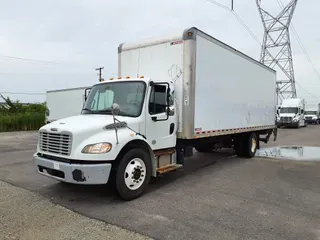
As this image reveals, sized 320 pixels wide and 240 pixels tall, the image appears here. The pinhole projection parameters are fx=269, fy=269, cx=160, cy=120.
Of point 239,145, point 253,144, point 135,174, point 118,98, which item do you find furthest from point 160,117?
point 253,144

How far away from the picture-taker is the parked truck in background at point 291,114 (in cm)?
3072

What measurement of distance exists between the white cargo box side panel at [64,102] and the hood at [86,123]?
1536 centimetres

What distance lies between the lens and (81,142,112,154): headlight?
15.0 ft

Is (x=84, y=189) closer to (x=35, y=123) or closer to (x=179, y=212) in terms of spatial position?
(x=179, y=212)

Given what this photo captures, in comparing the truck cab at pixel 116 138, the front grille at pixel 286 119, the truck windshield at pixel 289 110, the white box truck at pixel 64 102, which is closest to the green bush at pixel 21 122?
the white box truck at pixel 64 102

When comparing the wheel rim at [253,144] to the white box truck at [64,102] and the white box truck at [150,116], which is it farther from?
the white box truck at [64,102]

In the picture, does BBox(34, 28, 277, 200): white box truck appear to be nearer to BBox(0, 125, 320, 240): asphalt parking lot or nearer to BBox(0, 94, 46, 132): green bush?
BBox(0, 125, 320, 240): asphalt parking lot

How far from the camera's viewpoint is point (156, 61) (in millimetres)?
6691

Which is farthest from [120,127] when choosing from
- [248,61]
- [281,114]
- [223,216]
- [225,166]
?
[281,114]

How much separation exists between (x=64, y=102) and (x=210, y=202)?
19155mm

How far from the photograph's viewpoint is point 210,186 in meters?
6.15

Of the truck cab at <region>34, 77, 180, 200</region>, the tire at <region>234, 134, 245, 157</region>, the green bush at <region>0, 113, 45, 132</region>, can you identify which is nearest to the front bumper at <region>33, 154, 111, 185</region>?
the truck cab at <region>34, 77, 180, 200</region>

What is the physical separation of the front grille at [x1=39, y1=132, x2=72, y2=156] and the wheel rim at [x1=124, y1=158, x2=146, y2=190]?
1.14 meters

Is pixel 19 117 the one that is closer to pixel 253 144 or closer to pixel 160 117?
pixel 253 144
